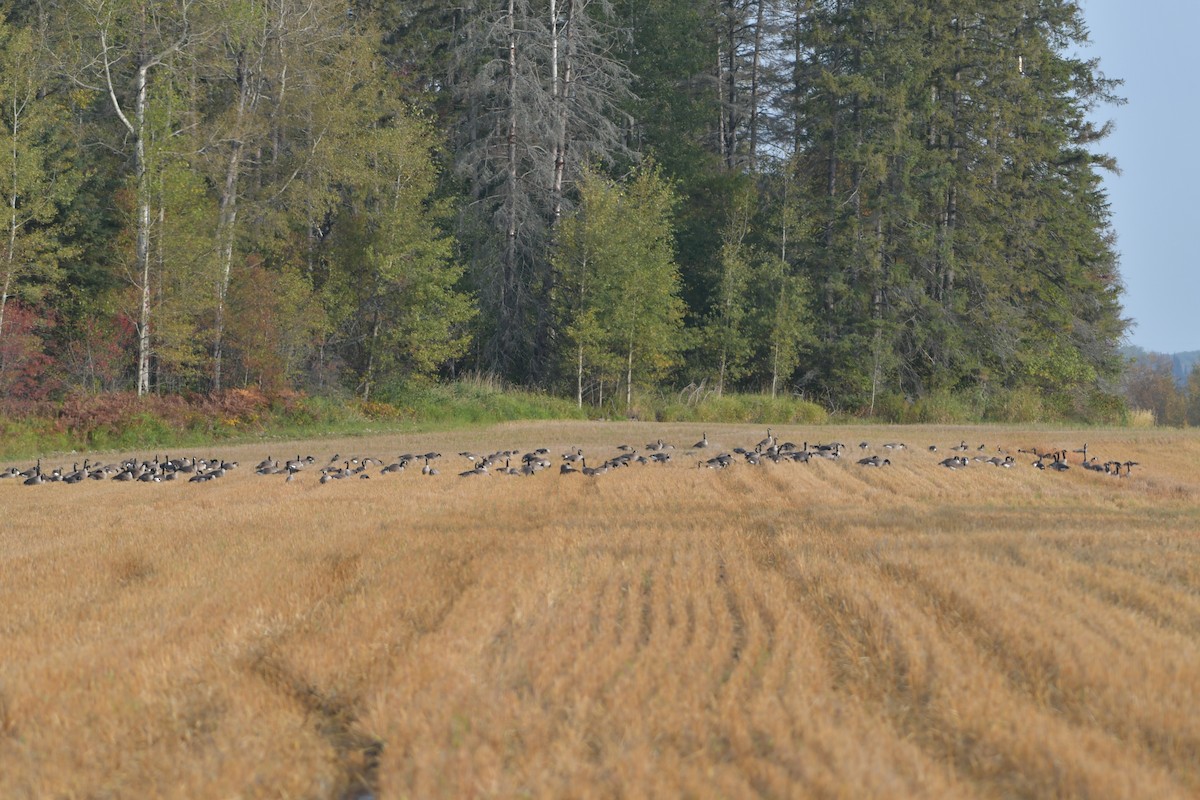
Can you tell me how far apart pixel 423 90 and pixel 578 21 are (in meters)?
7.86

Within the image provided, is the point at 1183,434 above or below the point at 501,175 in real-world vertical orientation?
below

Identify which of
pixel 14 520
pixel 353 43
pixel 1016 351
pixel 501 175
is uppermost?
pixel 353 43

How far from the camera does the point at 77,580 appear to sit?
7426 mm

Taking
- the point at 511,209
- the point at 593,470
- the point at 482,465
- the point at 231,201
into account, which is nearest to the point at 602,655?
the point at 593,470

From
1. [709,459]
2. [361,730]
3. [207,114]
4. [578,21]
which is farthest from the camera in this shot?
[578,21]

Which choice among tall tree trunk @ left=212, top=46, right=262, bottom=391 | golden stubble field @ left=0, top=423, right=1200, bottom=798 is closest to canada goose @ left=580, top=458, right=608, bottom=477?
golden stubble field @ left=0, top=423, right=1200, bottom=798

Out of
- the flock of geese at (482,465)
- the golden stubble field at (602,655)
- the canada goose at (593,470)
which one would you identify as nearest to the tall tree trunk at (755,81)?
the flock of geese at (482,465)

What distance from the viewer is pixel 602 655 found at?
5.32 meters

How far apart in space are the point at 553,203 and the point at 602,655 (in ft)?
106

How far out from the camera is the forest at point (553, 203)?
88.1 ft

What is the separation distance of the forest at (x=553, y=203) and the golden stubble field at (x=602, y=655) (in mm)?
19081

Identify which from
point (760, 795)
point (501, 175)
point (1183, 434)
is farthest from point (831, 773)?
point (501, 175)

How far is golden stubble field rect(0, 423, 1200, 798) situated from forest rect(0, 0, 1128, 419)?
19.1 metres

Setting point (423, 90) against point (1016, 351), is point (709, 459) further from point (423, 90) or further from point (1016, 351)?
point (423, 90)
